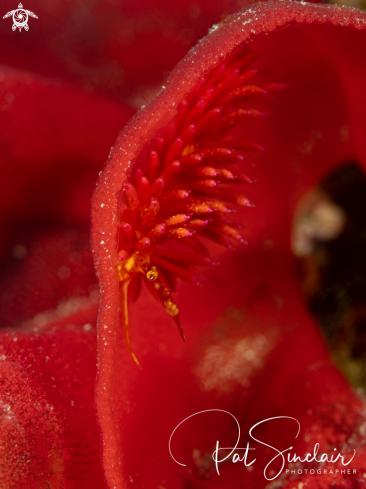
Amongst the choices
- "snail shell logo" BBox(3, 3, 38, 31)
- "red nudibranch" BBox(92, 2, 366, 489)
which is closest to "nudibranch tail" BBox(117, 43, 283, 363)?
"red nudibranch" BBox(92, 2, 366, 489)

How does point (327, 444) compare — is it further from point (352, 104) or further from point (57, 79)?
point (57, 79)

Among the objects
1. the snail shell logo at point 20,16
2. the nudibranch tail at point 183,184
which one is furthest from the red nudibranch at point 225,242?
the snail shell logo at point 20,16

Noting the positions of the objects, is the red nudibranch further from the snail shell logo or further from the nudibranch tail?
the snail shell logo

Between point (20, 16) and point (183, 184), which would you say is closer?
point (183, 184)

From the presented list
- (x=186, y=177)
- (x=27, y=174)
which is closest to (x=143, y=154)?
(x=186, y=177)

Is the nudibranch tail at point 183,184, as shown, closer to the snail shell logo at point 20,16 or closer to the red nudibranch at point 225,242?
the red nudibranch at point 225,242

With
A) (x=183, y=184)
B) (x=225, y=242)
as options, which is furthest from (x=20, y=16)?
(x=225, y=242)

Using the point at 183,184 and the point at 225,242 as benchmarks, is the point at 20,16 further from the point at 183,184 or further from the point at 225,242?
the point at 225,242

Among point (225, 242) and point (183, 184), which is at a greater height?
point (183, 184)
